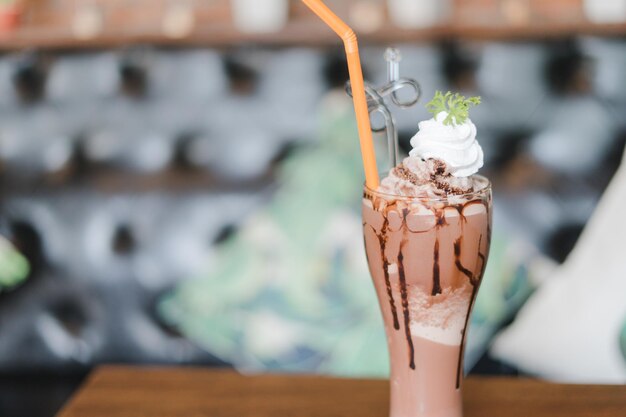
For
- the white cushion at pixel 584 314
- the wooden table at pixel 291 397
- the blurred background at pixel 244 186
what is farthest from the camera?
the blurred background at pixel 244 186

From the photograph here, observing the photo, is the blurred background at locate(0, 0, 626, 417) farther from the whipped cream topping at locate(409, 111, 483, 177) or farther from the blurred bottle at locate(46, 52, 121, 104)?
the whipped cream topping at locate(409, 111, 483, 177)

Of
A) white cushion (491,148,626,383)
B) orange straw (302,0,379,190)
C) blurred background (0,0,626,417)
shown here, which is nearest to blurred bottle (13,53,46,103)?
blurred background (0,0,626,417)

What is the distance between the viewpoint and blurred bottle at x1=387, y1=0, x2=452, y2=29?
1.49 metres

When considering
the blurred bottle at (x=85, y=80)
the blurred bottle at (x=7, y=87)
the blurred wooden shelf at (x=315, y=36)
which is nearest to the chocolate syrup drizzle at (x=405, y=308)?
the blurred wooden shelf at (x=315, y=36)

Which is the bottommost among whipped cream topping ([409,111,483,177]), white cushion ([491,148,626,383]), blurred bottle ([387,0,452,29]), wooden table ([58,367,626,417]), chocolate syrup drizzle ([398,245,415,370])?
white cushion ([491,148,626,383])

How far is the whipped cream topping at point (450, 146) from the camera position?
666 mm

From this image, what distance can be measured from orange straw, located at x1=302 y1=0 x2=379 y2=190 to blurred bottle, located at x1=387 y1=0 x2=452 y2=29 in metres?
0.84

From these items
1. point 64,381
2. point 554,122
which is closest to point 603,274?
point 554,122

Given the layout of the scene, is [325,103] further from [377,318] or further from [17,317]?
[17,317]

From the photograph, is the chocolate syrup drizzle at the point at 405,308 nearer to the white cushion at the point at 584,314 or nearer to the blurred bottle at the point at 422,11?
the white cushion at the point at 584,314

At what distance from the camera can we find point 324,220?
1.27m

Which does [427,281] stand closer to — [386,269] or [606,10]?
[386,269]

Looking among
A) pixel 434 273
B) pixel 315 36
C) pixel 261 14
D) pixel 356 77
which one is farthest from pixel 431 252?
pixel 261 14

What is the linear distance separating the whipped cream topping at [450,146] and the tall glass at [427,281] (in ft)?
0.09
